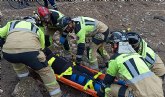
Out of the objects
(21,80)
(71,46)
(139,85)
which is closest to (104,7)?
(71,46)

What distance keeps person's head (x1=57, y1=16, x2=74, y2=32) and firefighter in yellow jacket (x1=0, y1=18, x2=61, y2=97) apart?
0.79 meters

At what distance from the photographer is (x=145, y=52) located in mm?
6238

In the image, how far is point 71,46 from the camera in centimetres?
832

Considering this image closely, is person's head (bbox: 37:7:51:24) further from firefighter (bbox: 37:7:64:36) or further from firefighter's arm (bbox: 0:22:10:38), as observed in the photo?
firefighter's arm (bbox: 0:22:10:38)

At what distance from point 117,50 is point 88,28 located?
1862 mm

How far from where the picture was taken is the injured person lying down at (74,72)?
21.7ft

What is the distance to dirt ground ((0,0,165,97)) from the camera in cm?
943

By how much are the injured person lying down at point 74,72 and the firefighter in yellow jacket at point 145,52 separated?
105 cm

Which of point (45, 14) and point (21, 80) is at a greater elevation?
point (45, 14)

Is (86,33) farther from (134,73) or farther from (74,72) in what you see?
(134,73)

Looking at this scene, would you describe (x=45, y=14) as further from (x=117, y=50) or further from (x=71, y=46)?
(x=117, y=50)

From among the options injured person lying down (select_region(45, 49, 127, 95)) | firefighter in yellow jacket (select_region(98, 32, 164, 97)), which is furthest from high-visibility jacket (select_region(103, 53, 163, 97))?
injured person lying down (select_region(45, 49, 127, 95))

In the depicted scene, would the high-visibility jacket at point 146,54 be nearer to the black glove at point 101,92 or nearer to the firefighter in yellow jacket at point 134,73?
the firefighter in yellow jacket at point 134,73

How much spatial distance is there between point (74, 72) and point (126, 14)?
428 centimetres
